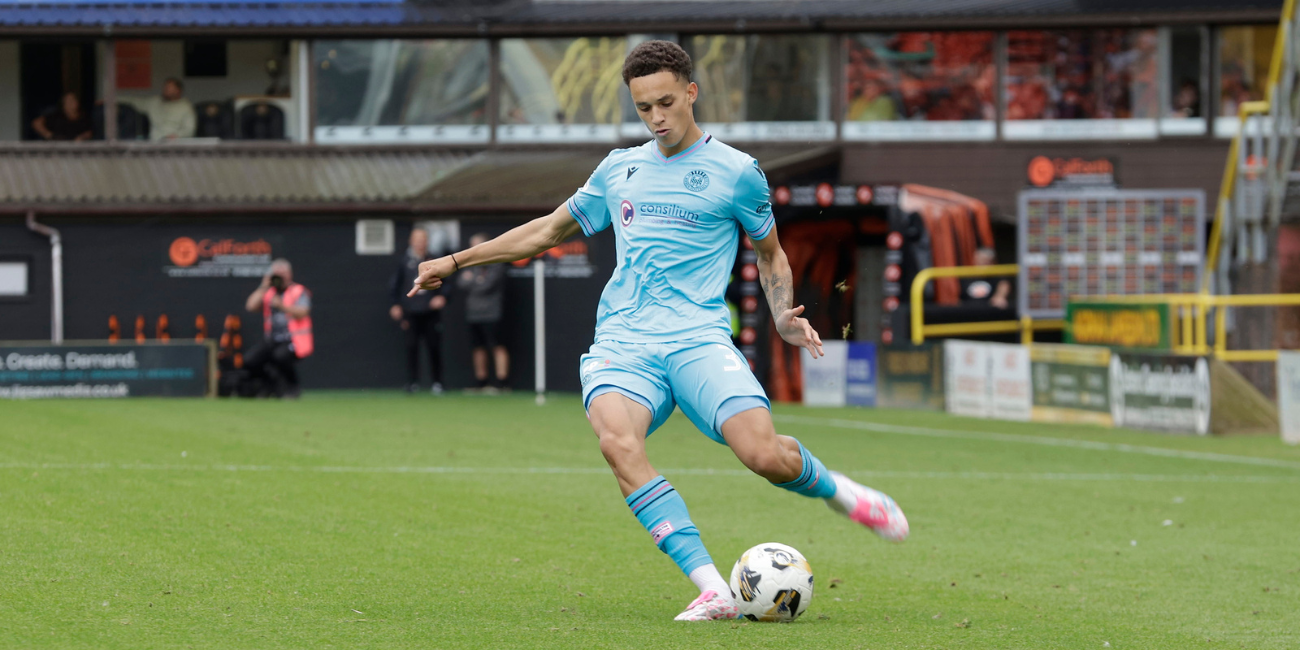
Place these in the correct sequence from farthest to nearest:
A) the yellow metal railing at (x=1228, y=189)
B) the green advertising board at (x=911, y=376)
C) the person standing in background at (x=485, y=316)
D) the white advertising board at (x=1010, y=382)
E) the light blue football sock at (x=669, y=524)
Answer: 1. the person standing in background at (x=485, y=316)
2. the green advertising board at (x=911, y=376)
3. the white advertising board at (x=1010, y=382)
4. the yellow metal railing at (x=1228, y=189)
5. the light blue football sock at (x=669, y=524)

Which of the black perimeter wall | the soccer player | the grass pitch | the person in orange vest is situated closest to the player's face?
the soccer player

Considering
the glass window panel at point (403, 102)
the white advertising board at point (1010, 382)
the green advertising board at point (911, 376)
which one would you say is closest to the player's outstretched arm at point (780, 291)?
the white advertising board at point (1010, 382)

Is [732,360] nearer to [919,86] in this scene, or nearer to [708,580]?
[708,580]

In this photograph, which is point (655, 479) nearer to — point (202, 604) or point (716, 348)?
point (716, 348)

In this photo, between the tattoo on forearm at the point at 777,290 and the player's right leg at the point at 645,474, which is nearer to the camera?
the player's right leg at the point at 645,474

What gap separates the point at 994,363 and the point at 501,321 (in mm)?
7135

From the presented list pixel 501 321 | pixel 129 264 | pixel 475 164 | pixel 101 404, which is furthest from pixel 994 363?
pixel 129 264

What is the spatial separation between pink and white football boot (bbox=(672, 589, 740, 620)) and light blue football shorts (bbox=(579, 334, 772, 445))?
0.56 metres

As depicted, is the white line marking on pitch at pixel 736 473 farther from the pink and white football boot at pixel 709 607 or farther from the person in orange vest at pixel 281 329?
the person in orange vest at pixel 281 329

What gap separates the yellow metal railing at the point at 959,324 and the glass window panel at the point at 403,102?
25.0 ft

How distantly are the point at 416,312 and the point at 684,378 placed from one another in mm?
15139

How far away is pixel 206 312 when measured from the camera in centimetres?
2205

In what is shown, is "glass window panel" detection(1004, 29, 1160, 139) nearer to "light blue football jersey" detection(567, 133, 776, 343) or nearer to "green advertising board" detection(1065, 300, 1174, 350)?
"green advertising board" detection(1065, 300, 1174, 350)

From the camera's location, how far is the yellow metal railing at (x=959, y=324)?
18.8 meters
